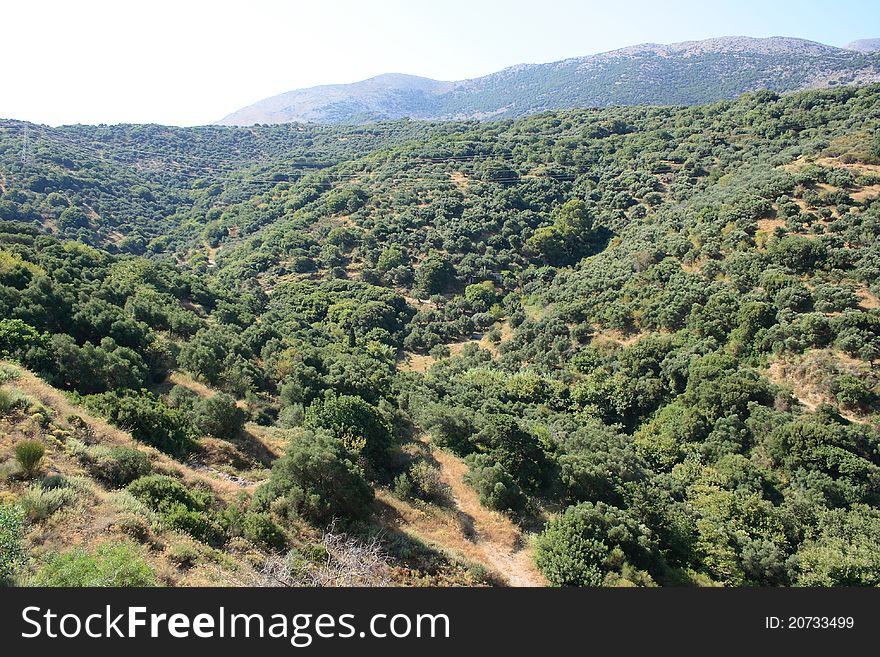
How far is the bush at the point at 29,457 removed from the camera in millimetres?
10977

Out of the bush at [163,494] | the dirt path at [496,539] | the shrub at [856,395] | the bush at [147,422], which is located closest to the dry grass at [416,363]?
the dirt path at [496,539]

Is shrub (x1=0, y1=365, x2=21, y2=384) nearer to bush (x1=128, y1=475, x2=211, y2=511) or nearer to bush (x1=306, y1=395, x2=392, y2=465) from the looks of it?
bush (x1=128, y1=475, x2=211, y2=511)

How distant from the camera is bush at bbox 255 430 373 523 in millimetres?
14594

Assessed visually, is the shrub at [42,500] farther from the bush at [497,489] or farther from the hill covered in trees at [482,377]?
the bush at [497,489]

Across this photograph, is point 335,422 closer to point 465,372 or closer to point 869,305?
point 465,372

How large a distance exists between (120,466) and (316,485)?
5786 mm

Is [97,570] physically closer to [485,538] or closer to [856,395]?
[485,538]

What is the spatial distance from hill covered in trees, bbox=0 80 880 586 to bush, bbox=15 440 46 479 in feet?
0.19

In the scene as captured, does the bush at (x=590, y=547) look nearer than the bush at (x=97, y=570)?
No

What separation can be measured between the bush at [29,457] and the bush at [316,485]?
5.76 metres

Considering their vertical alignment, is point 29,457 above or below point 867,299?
above

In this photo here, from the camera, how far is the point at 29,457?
11039 mm

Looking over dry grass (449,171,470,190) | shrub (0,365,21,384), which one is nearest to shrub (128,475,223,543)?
shrub (0,365,21,384)

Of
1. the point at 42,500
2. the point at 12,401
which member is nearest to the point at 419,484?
the point at 42,500
